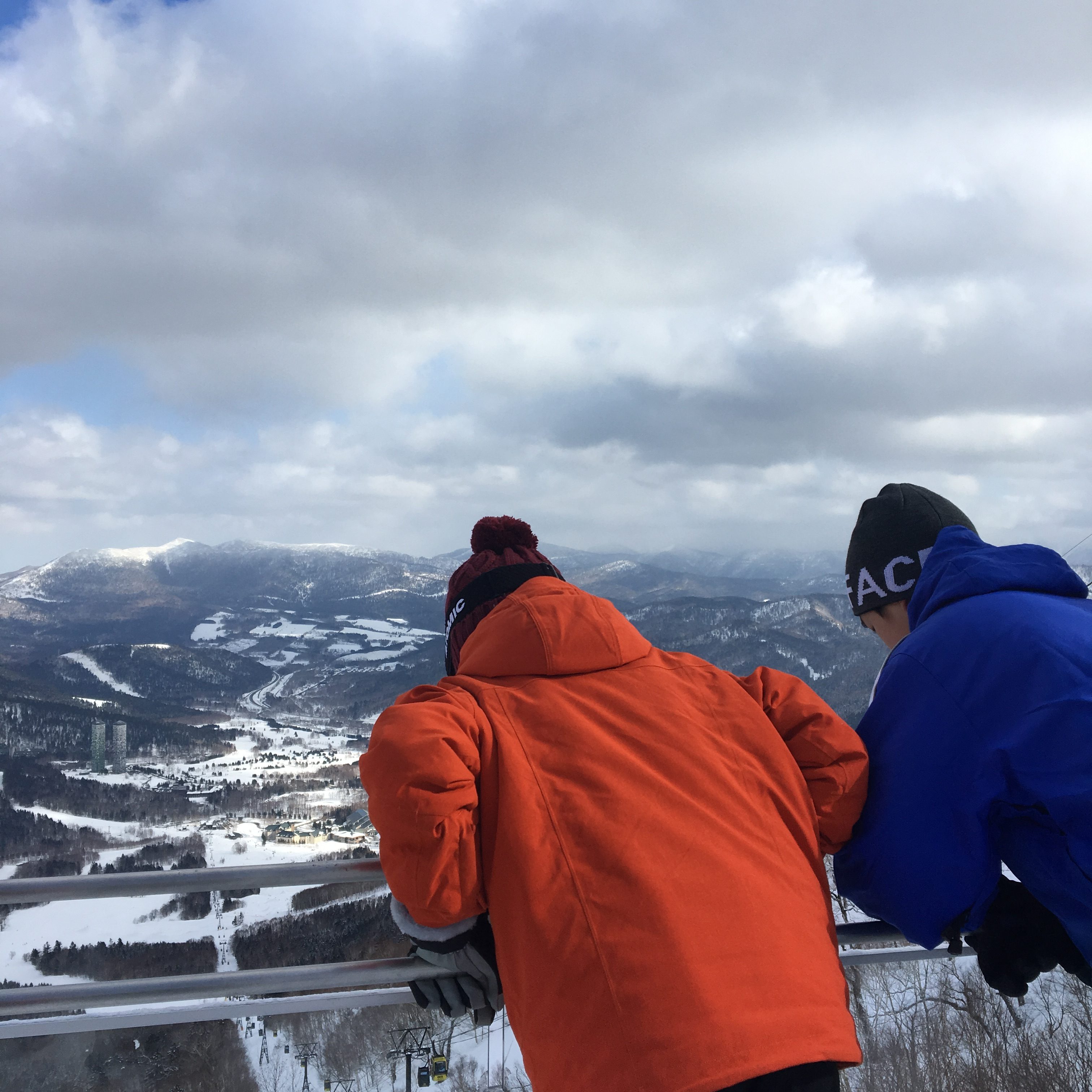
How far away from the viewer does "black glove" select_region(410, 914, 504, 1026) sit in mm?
1882

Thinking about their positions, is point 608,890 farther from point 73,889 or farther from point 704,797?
point 73,889

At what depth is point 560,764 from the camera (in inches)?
67.7

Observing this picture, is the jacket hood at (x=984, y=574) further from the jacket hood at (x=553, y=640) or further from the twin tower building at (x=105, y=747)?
the twin tower building at (x=105, y=747)

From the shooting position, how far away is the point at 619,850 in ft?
5.25

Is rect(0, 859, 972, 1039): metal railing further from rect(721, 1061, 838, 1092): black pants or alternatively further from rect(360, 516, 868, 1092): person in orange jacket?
rect(721, 1061, 838, 1092): black pants

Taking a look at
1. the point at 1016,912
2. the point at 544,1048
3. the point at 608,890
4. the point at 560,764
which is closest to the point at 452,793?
the point at 560,764

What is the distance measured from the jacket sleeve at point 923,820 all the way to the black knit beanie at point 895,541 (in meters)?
0.79

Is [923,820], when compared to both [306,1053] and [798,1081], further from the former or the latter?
[306,1053]

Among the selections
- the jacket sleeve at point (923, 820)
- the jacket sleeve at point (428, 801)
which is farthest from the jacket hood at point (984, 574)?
the jacket sleeve at point (428, 801)

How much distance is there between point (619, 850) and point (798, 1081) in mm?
575

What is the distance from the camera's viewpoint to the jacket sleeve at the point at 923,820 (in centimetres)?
190

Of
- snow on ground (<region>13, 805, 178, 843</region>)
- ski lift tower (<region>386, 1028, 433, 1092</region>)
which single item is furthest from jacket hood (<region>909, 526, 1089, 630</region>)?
snow on ground (<region>13, 805, 178, 843</region>)

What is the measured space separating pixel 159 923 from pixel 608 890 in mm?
87854

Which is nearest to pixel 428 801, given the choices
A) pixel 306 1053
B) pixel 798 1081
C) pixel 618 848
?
pixel 618 848
